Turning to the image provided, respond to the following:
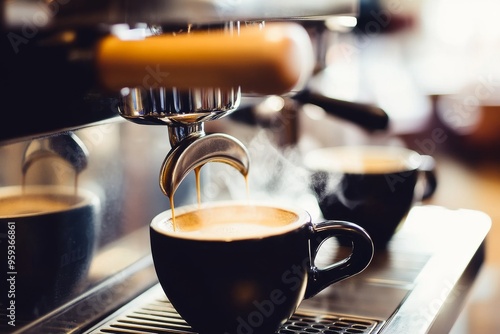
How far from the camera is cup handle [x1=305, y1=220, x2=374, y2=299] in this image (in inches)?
19.6

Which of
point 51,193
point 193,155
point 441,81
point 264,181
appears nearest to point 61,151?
point 51,193

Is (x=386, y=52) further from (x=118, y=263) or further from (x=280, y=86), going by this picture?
(x=280, y=86)

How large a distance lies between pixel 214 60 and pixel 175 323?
29cm

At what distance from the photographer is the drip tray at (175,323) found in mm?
521

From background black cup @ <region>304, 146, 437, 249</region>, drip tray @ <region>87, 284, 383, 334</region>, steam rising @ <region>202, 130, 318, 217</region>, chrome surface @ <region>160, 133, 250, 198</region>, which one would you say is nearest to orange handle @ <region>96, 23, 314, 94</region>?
chrome surface @ <region>160, 133, 250, 198</region>

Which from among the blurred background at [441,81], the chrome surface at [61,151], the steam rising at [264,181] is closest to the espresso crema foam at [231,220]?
the chrome surface at [61,151]

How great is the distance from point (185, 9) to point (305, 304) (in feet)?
0.98

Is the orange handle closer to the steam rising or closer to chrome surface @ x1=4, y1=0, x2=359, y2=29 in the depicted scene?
chrome surface @ x1=4, y1=0, x2=359, y2=29

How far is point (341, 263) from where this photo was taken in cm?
52

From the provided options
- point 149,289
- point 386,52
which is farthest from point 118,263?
point 386,52

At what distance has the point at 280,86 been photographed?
297 millimetres

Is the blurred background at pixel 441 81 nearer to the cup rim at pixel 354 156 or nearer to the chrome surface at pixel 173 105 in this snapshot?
the cup rim at pixel 354 156

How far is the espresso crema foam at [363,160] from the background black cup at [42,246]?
282 millimetres

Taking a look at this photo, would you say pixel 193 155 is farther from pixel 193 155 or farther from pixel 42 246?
pixel 42 246
